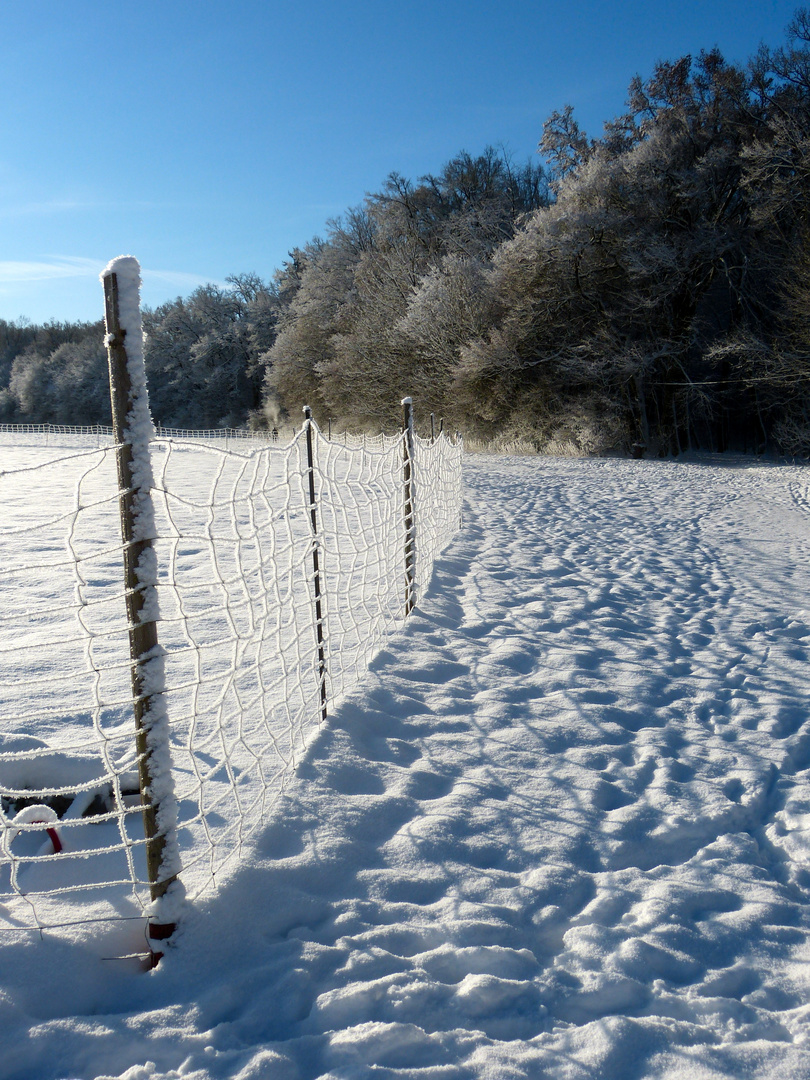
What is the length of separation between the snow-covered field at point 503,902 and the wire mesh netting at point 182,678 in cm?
17

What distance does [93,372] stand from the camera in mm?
50250

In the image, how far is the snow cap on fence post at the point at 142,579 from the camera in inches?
62.0

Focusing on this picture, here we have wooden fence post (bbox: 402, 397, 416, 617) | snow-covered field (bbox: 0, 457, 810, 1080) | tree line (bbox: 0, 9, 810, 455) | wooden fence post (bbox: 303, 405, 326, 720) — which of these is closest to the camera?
snow-covered field (bbox: 0, 457, 810, 1080)

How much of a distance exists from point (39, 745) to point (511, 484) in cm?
1053

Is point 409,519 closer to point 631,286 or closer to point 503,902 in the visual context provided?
point 503,902

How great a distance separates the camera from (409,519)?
485 centimetres

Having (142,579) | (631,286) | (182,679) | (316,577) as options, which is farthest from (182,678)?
(631,286)

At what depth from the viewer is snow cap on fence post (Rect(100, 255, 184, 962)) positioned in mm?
1575

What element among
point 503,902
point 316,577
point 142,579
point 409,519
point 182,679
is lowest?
point 503,902

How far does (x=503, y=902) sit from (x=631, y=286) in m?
19.6

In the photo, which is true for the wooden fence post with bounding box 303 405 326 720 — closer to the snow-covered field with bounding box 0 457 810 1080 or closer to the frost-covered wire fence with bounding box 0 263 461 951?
the frost-covered wire fence with bounding box 0 263 461 951

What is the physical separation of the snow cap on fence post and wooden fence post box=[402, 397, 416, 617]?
9.31 feet

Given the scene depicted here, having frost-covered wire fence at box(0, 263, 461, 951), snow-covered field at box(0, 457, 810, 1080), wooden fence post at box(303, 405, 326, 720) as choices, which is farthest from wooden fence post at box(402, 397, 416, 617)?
wooden fence post at box(303, 405, 326, 720)

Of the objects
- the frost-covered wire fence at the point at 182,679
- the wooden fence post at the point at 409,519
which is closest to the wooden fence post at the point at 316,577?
the frost-covered wire fence at the point at 182,679
